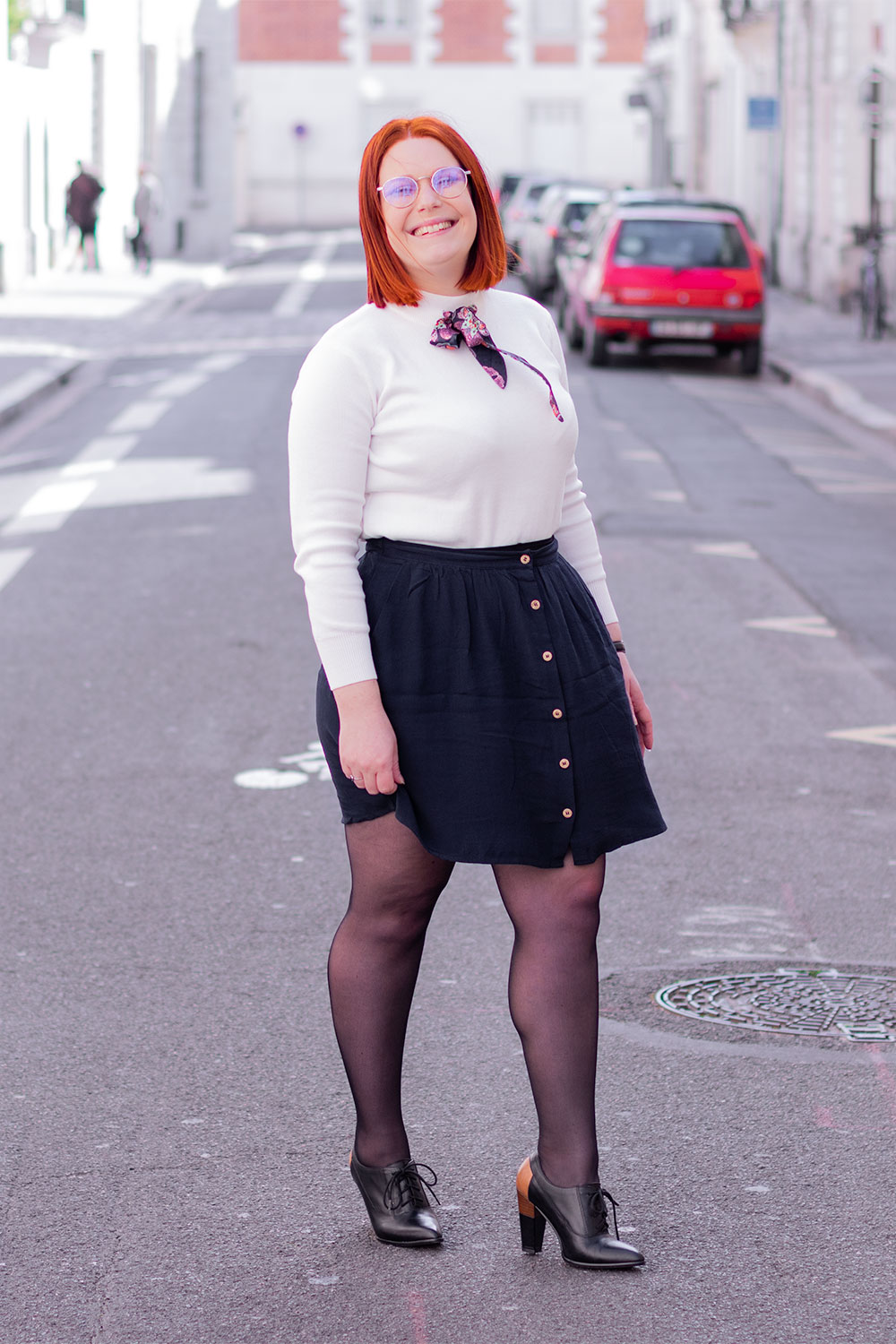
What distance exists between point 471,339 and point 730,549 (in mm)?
8160

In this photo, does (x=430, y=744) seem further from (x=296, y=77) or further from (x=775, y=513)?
(x=296, y=77)

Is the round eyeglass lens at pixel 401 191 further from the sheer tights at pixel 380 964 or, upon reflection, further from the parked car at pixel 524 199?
the parked car at pixel 524 199

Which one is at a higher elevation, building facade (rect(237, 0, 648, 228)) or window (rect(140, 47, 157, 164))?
building facade (rect(237, 0, 648, 228))

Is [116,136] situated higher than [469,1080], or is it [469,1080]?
[116,136]

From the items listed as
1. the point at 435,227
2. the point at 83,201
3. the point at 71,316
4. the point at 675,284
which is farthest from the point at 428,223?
the point at 83,201

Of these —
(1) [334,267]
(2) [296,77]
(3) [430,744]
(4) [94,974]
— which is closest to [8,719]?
(4) [94,974]

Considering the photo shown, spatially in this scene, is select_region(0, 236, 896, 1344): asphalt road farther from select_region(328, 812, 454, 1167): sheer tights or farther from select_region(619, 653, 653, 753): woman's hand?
select_region(619, 653, 653, 753): woman's hand

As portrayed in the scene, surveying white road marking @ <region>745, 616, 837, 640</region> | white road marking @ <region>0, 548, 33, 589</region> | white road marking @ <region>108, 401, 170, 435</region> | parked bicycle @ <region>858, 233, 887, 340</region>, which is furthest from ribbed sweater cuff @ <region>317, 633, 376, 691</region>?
parked bicycle @ <region>858, 233, 887, 340</region>

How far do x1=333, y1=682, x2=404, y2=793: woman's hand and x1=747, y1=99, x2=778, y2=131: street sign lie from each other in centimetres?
3153

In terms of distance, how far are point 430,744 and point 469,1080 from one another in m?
1.20

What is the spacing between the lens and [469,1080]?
446 centimetres

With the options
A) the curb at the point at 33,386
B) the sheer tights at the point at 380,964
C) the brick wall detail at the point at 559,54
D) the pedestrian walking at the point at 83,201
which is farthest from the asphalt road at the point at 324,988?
the brick wall detail at the point at 559,54

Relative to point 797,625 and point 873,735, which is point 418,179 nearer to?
point 873,735

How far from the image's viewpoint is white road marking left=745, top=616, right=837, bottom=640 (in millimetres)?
9352
